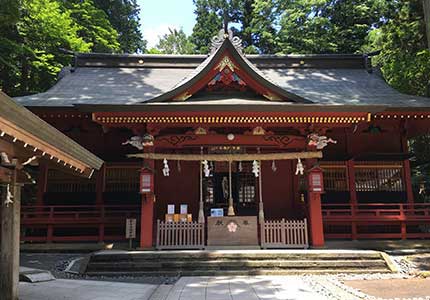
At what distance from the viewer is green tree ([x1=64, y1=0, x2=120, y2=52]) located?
Answer: 27.1 m

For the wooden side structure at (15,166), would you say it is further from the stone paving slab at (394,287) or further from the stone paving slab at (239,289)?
the stone paving slab at (394,287)

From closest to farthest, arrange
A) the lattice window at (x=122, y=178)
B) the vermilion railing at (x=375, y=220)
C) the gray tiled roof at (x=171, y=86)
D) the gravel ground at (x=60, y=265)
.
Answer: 1. the gravel ground at (x=60, y=265)
2. the vermilion railing at (x=375, y=220)
3. the gray tiled roof at (x=171, y=86)
4. the lattice window at (x=122, y=178)

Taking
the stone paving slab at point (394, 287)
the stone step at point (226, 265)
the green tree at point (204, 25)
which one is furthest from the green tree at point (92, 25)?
the stone paving slab at point (394, 287)

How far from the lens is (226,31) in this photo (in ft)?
40.2

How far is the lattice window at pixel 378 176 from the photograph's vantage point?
13656mm

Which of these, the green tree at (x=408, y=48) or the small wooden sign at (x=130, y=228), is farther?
the green tree at (x=408, y=48)

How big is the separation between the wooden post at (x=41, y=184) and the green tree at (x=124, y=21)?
75.6 feet

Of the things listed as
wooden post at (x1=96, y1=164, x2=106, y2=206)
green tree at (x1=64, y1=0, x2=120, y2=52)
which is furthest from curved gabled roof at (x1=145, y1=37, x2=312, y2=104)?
green tree at (x1=64, y1=0, x2=120, y2=52)

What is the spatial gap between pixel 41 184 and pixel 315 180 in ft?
29.7

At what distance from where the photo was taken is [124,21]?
34906 millimetres

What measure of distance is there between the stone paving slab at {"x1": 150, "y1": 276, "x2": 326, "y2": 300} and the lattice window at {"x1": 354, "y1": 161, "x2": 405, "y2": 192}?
6139 millimetres

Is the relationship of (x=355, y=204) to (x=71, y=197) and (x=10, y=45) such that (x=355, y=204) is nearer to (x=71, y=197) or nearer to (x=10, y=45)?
(x=71, y=197)

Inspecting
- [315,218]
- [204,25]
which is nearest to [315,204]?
[315,218]

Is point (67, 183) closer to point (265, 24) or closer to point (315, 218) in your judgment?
point (315, 218)
